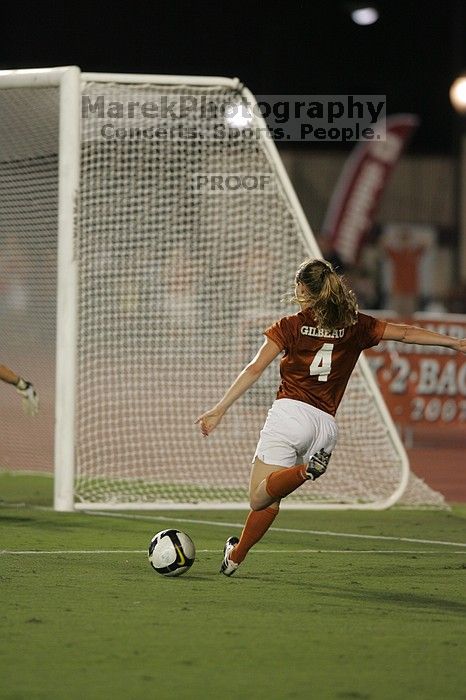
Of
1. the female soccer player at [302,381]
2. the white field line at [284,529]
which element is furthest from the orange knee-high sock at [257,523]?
the white field line at [284,529]

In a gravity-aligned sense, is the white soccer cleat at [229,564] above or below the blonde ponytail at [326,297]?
below

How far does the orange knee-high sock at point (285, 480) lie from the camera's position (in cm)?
624

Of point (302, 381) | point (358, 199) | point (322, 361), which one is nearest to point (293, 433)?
point (302, 381)

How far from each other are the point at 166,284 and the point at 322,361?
4496 mm

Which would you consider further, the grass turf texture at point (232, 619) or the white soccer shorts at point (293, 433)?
the white soccer shorts at point (293, 433)

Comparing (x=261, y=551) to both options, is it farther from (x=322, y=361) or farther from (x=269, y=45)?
(x=269, y=45)

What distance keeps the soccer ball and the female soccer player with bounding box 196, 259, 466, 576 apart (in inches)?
8.1

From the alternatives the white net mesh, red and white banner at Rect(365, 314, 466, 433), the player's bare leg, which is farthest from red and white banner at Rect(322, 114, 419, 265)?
the player's bare leg

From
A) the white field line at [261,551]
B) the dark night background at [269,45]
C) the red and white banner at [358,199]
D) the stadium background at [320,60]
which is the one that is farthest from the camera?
the dark night background at [269,45]

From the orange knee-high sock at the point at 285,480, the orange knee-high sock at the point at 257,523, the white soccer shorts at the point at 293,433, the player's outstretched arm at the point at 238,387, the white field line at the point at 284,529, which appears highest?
the player's outstretched arm at the point at 238,387

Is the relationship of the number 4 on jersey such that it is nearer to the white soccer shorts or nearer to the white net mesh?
the white soccer shorts

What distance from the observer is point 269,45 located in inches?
1275

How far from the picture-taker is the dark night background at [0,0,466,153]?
3434 centimetres

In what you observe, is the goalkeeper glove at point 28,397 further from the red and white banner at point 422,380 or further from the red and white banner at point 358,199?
the red and white banner at point 358,199
